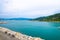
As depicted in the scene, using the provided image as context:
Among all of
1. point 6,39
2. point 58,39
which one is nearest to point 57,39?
point 58,39

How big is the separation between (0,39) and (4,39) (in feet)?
1.93

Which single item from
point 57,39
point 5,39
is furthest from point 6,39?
point 57,39

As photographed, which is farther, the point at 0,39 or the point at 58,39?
the point at 58,39

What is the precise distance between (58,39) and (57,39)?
0.54 ft

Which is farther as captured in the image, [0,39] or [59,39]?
[59,39]

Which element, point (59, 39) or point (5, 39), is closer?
point (5, 39)

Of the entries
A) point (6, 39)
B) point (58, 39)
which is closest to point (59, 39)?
point (58, 39)

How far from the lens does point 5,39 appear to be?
21.3 m

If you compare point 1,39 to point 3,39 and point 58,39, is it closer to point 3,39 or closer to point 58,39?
point 3,39

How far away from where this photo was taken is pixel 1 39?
2102 cm

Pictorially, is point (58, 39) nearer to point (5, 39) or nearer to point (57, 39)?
point (57, 39)

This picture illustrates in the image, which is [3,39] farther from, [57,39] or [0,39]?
[57,39]

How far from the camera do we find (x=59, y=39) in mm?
26438

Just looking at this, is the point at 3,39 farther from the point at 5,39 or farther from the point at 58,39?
the point at 58,39
